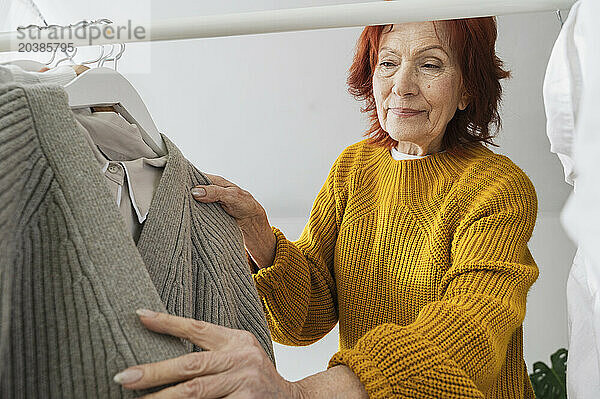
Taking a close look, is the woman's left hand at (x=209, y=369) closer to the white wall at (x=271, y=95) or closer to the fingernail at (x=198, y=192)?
the fingernail at (x=198, y=192)

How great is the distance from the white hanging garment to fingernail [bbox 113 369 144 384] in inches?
17.7

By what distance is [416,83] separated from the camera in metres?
1.17

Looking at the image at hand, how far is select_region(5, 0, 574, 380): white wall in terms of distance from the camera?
2037 millimetres

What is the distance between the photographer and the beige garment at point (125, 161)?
764 millimetres

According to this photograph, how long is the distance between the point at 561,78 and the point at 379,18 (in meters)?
0.23

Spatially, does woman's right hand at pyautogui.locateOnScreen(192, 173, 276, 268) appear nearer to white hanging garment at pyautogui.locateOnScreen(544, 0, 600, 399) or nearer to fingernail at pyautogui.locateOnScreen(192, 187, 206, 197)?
fingernail at pyautogui.locateOnScreen(192, 187, 206, 197)

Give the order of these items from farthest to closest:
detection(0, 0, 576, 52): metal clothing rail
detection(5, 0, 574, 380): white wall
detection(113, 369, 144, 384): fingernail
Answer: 1. detection(5, 0, 574, 380): white wall
2. detection(0, 0, 576, 52): metal clothing rail
3. detection(113, 369, 144, 384): fingernail

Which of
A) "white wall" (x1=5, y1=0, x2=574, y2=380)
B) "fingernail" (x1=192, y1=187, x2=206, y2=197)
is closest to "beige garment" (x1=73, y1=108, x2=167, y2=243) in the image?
"fingernail" (x1=192, y1=187, x2=206, y2=197)

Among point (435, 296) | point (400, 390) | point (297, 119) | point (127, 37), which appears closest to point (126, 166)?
point (127, 37)

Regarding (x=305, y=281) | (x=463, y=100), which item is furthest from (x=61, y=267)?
(x=463, y=100)

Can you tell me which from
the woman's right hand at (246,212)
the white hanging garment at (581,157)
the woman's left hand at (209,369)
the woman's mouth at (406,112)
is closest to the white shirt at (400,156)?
the woman's mouth at (406,112)

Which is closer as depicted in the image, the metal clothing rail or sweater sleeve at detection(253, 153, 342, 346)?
the metal clothing rail

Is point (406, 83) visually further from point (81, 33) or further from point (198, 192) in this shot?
point (81, 33)

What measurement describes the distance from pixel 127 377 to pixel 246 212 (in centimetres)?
43
